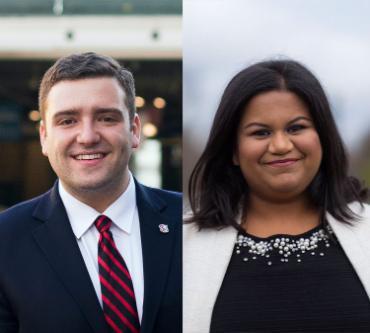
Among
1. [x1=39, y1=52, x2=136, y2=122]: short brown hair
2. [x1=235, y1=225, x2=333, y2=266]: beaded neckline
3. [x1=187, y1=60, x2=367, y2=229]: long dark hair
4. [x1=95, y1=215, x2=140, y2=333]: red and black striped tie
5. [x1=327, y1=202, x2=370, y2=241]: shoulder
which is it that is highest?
[x1=39, y1=52, x2=136, y2=122]: short brown hair

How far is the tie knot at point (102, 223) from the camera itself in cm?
157

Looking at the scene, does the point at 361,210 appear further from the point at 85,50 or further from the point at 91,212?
the point at 85,50

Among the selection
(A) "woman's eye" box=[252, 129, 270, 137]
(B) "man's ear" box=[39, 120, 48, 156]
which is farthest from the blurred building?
(A) "woman's eye" box=[252, 129, 270, 137]

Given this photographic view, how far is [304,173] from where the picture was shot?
1.44 meters

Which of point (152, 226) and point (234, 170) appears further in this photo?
point (152, 226)

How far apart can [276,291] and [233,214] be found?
0.86 ft

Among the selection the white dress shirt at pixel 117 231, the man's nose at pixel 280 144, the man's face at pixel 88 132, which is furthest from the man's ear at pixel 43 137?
the man's nose at pixel 280 144

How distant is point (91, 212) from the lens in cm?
158

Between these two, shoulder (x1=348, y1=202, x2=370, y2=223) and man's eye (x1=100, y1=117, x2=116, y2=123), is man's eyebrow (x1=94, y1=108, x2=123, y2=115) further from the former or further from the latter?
shoulder (x1=348, y1=202, x2=370, y2=223)

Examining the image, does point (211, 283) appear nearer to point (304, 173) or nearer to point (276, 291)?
point (276, 291)

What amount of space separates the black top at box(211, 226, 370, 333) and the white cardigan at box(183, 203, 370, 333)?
2cm

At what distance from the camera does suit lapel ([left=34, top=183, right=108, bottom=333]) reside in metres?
1.49

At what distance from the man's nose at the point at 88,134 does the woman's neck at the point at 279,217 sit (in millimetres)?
516

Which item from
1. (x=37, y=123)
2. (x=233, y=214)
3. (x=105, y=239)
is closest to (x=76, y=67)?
(x=37, y=123)
